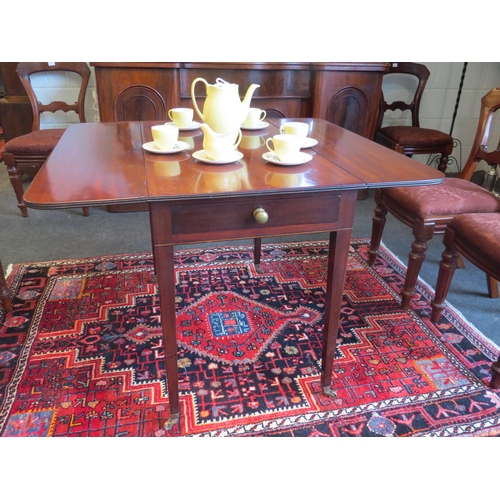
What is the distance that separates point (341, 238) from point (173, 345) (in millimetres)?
567

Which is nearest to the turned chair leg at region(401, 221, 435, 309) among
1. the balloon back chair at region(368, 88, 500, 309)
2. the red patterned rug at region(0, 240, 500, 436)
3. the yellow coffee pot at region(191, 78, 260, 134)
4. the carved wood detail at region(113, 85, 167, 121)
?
the balloon back chair at region(368, 88, 500, 309)

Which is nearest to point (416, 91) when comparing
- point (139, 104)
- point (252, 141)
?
point (139, 104)

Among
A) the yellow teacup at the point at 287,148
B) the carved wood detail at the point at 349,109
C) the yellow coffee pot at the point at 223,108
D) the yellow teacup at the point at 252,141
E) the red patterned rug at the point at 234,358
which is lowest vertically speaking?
the red patterned rug at the point at 234,358

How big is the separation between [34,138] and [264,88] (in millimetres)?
1450

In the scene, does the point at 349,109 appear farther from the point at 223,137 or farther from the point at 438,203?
the point at 223,137

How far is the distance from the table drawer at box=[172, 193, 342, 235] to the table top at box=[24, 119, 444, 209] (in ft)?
0.15

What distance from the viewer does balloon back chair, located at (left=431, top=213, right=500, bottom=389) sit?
141cm

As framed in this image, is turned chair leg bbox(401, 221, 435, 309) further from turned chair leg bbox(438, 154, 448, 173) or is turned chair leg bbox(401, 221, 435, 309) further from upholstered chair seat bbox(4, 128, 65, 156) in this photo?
upholstered chair seat bbox(4, 128, 65, 156)

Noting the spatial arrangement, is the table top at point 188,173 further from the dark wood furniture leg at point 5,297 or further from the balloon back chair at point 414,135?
the balloon back chair at point 414,135

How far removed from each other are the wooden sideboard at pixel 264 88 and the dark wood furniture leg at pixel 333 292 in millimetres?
1735

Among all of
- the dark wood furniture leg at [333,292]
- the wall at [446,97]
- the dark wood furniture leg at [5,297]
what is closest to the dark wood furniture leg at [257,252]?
the dark wood furniture leg at [333,292]

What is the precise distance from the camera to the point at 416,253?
1738 millimetres

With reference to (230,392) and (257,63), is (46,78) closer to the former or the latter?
(257,63)

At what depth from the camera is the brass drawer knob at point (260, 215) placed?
41.1 inches
